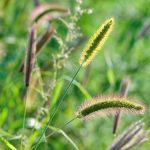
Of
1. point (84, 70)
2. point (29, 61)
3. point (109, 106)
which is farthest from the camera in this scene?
point (84, 70)

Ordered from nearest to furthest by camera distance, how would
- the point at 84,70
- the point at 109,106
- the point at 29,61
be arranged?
1. the point at 109,106
2. the point at 29,61
3. the point at 84,70

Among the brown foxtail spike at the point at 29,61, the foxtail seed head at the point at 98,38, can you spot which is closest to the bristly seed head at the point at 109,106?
the foxtail seed head at the point at 98,38

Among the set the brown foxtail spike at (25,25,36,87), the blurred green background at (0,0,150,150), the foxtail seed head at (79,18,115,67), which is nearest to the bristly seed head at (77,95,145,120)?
the foxtail seed head at (79,18,115,67)

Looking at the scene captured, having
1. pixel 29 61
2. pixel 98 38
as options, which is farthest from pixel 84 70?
pixel 98 38

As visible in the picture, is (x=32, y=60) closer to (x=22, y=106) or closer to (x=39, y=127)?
(x=39, y=127)

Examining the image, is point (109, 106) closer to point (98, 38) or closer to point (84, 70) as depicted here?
point (98, 38)

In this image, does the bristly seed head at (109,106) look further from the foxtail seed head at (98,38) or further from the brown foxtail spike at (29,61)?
the brown foxtail spike at (29,61)
